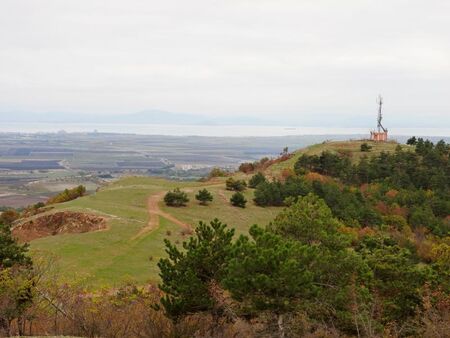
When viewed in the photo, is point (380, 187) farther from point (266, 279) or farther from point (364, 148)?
point (266, 279)

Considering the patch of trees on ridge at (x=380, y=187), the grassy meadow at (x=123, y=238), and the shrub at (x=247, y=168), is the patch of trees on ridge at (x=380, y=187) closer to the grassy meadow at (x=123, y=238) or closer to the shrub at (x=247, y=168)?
the grassy meadow at (x=123, y=238)

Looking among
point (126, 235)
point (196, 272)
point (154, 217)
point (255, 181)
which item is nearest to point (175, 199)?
point (154, 217)

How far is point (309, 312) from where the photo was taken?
17.2 metres

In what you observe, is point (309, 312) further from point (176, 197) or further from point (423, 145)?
point (423, 145)

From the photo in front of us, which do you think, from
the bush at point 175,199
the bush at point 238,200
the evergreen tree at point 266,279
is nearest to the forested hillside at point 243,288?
the evergreen tree at point 266,279

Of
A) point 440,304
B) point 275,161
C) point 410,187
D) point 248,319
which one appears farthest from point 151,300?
point 275,161

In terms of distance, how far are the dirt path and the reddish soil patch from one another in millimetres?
2663

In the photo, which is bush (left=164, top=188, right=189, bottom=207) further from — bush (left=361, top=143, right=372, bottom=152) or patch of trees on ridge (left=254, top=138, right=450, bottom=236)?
bush (left=361, top=143, right=372, bottom=152)

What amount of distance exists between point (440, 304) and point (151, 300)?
474 inches

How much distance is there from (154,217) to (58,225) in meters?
6.59

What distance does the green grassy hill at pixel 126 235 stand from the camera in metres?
24.0

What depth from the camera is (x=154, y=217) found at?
3572 centimetres

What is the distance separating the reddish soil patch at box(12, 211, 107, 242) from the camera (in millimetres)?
32188

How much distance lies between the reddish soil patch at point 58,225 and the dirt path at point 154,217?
2.66 metres
